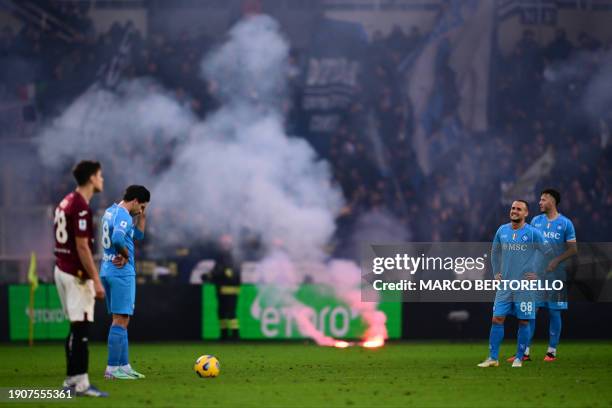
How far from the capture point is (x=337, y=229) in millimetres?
24375


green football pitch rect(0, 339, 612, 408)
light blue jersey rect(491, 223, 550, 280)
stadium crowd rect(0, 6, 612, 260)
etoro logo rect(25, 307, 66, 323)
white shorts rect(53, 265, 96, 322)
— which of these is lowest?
green football pitch rect(0, 339, 612, 408)

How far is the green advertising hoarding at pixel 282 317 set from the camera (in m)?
19.0

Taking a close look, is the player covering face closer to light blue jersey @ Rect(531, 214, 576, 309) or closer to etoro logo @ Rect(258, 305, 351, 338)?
light blue jersey @ Rect(531, 214, 576, 309)

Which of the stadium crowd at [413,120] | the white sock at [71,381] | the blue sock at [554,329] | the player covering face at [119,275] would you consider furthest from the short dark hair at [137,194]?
the stadium crowd at [413,120]

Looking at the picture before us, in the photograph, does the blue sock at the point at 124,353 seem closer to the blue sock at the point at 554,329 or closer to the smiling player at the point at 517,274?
the smiling player at the point at 517,274

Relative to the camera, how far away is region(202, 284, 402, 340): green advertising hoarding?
19.0m

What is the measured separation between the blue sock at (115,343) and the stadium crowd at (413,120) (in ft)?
44.4

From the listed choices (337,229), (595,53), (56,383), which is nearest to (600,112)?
(595,53)

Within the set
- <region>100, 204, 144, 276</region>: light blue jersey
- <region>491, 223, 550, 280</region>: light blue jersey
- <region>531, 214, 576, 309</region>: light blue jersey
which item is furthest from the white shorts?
<region>531, 214, 576, 309</region>: light blue jersey

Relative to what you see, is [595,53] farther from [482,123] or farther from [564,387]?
[564,387]

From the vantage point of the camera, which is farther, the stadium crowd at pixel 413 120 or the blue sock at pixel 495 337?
the stadium crowd at pixel 413 120

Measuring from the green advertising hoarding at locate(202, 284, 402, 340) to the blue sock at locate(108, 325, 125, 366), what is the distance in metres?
7.92

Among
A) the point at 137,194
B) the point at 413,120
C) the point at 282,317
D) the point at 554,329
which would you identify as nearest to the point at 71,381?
the point at 137,194

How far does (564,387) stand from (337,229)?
46.5 feet
